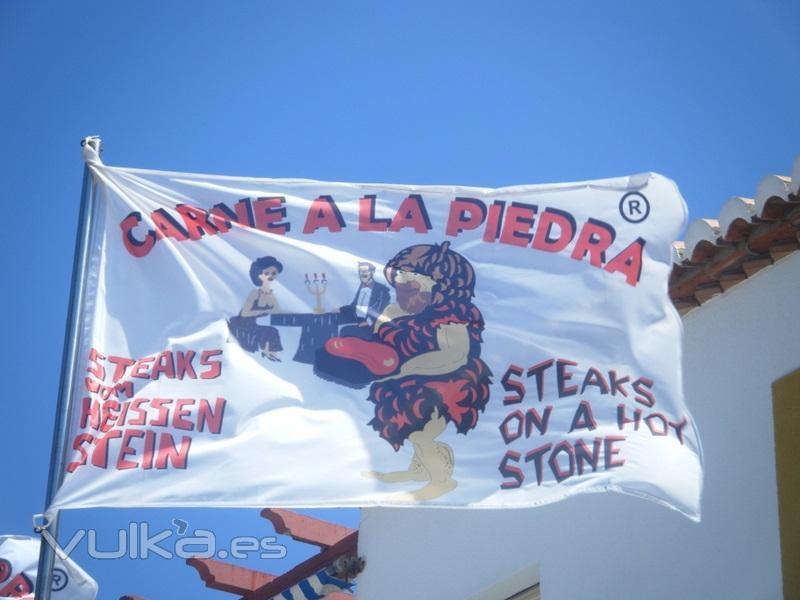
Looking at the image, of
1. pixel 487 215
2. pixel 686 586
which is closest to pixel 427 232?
pixel 487 215

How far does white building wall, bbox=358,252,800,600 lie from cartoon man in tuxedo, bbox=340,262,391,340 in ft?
5.72

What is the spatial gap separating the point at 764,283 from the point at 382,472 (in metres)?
2.14

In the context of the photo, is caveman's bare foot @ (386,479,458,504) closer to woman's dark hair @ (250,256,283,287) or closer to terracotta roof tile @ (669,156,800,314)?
woman's dark hair @ (250,256,283,287)

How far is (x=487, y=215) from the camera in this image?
643cm

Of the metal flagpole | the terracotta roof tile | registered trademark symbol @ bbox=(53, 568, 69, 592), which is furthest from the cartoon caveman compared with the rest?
registered trademark symbol @ bbox=(53, 568, 69, 592)

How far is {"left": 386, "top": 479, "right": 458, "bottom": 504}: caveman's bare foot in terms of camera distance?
578 cm

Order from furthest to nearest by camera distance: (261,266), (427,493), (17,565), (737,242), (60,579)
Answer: (17,565), (60,579), (737,242), (261,266), (427,493)

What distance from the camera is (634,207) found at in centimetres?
641

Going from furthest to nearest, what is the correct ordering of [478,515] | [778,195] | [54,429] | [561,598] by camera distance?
[478,515]
[561,598]
[778,195]
[54,429]

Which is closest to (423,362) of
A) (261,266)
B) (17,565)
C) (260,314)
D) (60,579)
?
(260,314)

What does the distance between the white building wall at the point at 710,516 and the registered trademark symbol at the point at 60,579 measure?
2.35m

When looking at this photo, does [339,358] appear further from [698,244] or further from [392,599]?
[392,599]

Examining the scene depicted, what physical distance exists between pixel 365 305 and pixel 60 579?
81.8 inches

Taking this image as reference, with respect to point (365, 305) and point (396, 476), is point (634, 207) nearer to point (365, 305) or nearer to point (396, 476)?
point (365, 305)
